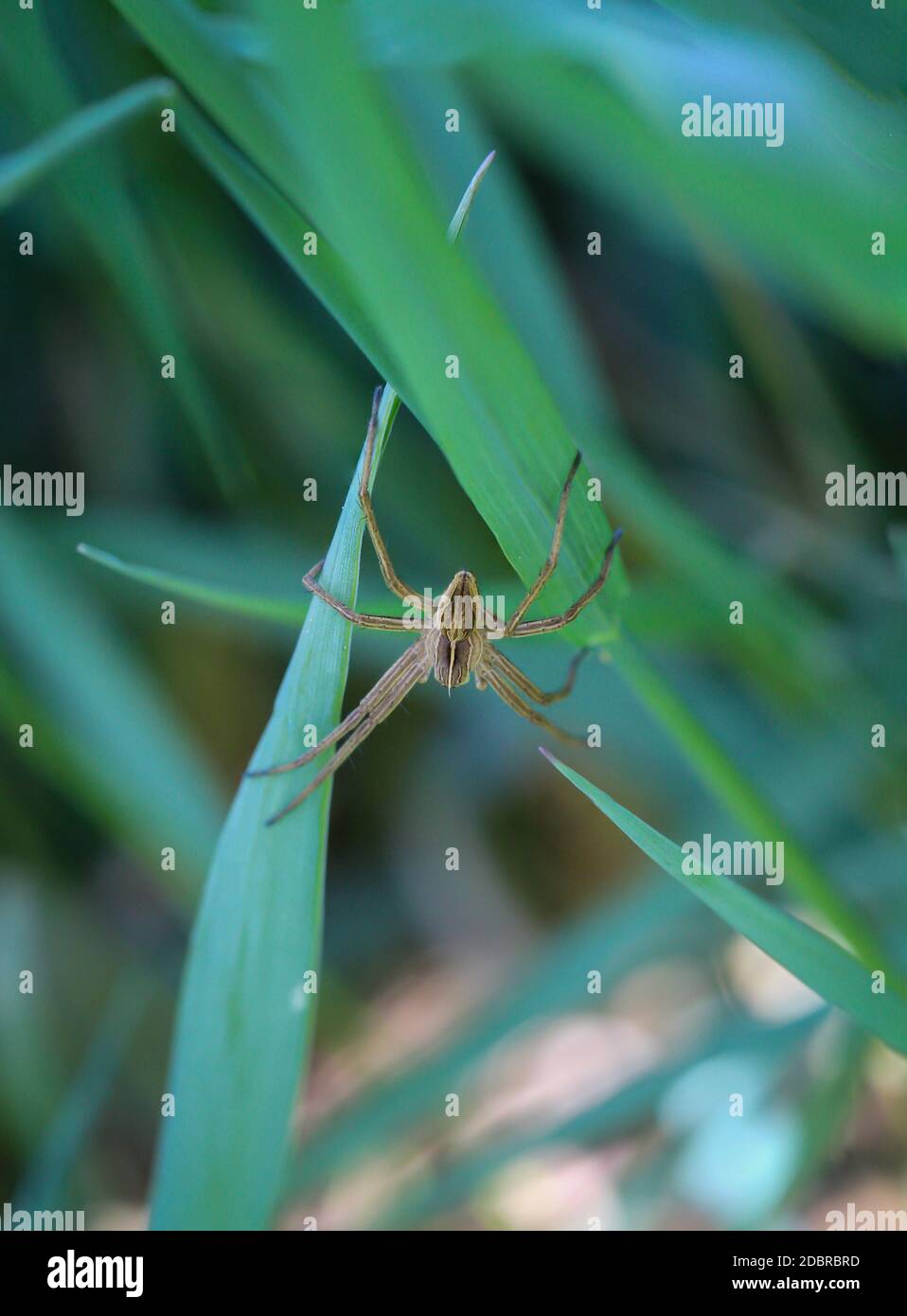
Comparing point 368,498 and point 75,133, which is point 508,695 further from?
point 75,133

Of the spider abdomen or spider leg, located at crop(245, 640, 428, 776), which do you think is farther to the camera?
the spider abdomen

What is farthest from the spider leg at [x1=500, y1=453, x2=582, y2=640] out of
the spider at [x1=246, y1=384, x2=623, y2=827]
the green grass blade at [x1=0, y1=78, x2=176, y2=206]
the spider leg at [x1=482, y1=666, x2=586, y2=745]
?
the green grass blade at [x1=0, y1=78, x2=176, y2=206]

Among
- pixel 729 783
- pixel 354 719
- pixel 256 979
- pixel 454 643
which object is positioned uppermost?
pixel 454 643

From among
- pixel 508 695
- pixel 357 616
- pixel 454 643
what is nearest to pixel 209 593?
pixel 357 616

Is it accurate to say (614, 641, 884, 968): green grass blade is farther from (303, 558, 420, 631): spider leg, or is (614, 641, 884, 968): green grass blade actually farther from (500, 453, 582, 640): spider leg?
(303, 558, 420, 631): spider leg

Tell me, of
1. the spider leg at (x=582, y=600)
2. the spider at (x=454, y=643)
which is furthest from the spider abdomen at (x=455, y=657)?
the spider leg at (x=582, y=600)

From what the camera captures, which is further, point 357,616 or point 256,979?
point 357,616

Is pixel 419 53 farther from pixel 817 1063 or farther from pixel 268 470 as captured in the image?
pixel 817 1063
